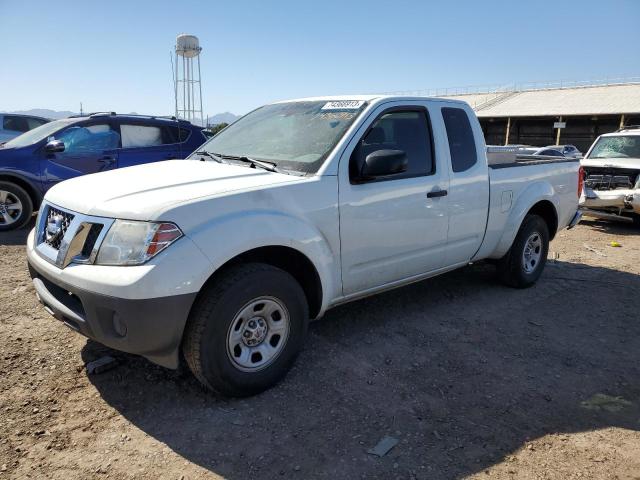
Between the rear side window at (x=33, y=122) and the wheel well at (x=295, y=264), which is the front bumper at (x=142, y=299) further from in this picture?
the rear side window at (x=33, y=122)

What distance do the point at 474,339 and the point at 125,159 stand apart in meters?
6.25

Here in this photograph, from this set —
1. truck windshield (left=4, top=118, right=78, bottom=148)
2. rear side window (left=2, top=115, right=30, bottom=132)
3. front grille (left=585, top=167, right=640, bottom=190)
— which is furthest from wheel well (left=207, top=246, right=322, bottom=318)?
rear side window (left=2, top=115, right=30, bottom=132)

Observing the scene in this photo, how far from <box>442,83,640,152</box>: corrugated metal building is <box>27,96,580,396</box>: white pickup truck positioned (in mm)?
34493

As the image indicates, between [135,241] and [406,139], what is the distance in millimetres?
2335

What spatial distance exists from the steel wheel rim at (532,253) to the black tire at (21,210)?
7000mm

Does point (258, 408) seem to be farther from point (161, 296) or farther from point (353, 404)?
point (161, 296)

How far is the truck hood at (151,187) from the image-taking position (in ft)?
9.11

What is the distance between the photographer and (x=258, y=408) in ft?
9.87

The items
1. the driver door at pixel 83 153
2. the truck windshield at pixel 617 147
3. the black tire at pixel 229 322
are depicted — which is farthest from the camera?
the truck windshield at pixel 617 147

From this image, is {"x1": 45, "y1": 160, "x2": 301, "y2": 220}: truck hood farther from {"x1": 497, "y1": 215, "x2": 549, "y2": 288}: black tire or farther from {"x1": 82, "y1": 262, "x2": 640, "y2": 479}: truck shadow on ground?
{"x1": 497, "y1": 215, "x2": 549, "y2": 288}: black tire

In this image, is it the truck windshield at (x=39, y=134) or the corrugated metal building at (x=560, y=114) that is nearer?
the truck windshield at (x=39, y=134)

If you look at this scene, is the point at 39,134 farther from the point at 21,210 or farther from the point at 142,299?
the point at 142,299

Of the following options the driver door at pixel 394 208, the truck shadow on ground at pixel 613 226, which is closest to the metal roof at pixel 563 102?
the truck shadow on ground at pixel 613 226

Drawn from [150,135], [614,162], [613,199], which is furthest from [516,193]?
[150,135]
